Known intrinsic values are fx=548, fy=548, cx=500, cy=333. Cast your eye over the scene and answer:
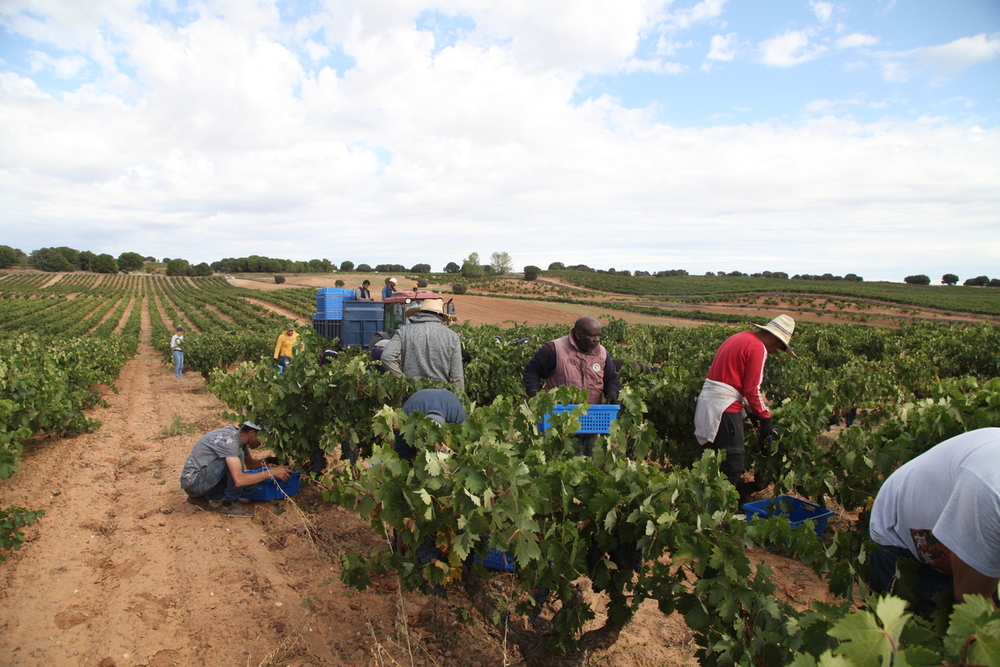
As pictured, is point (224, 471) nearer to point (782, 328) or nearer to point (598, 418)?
point (598, 418)

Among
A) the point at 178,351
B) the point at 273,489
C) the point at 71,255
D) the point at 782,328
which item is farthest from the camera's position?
the point at 71,255

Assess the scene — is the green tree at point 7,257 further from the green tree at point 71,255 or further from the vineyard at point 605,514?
the vineyard at point 605,514

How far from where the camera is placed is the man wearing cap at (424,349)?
472cm

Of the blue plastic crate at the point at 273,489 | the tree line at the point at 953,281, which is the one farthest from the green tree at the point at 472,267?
the blue plastic crate at the point at 273,489

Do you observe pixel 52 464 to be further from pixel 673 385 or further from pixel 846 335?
pixel 846 335

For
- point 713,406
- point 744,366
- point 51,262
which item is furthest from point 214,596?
point 51,262

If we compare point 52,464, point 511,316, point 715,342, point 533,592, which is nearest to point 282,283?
point 511,316

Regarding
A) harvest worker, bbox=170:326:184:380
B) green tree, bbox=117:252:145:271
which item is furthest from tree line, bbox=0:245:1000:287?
harvest worker, bbox=170:326:184:380

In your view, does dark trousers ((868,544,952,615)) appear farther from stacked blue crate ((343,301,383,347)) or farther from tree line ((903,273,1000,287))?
tree line ((903,273,1000,287))

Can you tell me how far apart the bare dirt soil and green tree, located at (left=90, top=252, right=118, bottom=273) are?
405ft

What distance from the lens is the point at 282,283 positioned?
3031 inches

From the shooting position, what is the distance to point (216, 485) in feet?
16.6

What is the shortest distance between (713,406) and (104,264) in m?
129

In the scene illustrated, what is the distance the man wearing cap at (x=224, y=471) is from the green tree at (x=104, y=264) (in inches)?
4933
